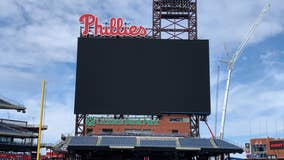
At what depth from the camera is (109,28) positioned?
76812 mm

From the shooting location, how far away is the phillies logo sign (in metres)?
76.4

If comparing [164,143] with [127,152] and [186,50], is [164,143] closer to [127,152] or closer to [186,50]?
[127,152]

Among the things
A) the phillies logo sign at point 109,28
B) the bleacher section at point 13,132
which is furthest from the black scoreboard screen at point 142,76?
the bleacher section at point 13,132

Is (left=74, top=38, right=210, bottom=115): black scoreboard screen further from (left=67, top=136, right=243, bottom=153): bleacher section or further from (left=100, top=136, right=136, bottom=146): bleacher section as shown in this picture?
(left=67, top=136, right=243, bottom=153): bleacher section

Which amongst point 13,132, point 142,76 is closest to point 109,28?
point 142,76

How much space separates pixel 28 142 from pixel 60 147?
91.8ft

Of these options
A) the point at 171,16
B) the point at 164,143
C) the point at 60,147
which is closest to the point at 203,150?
the point at 164,143

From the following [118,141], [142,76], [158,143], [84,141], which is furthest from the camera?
[142,76]

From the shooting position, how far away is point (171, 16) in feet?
269

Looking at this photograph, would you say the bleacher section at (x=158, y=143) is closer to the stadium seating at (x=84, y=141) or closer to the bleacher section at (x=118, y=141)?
the bleacher section at (x=118, y=141)

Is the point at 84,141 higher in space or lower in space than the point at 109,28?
lower

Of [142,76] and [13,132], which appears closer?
[142,76]

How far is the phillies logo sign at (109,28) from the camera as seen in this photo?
251 ft

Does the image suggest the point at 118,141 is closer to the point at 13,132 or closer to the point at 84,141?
the point at 84,141
